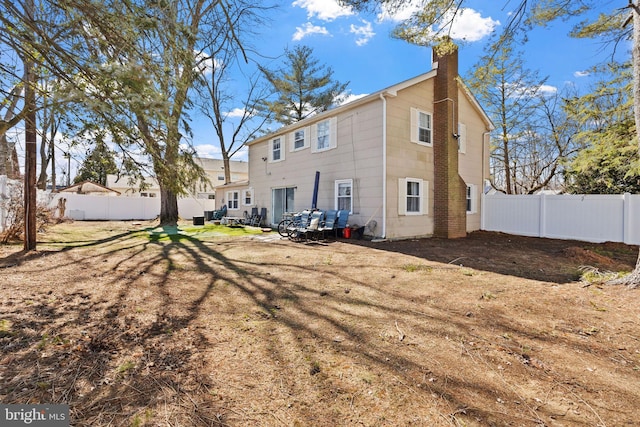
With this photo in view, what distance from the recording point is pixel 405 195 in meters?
10.9

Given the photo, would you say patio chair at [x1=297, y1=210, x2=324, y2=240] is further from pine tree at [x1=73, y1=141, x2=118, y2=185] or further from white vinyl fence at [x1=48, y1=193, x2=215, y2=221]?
white vinyl fence at [x1=48, y1=193, x2=215, y2=221]

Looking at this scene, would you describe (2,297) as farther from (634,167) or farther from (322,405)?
(634,167)

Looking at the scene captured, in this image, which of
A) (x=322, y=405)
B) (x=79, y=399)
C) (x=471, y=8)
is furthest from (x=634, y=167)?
(x=79, y=399)

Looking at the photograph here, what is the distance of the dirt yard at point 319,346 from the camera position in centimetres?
208

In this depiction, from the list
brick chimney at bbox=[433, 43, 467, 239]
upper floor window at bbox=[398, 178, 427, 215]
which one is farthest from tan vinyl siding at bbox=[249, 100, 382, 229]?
brick chimney at bbox=[433, 43, 467, 239]

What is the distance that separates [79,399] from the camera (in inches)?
82.8

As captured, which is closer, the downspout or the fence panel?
the downspout

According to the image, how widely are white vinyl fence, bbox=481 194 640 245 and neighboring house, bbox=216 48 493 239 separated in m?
0.96

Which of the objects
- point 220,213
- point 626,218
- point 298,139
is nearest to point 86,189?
point 220,213

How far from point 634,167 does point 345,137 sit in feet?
27.2

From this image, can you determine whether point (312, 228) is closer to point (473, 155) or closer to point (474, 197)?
point (474, 197)

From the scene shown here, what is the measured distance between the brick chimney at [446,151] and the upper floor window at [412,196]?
71cm

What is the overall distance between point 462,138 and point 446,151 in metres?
2.10

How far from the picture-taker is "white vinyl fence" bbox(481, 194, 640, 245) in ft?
32.8
